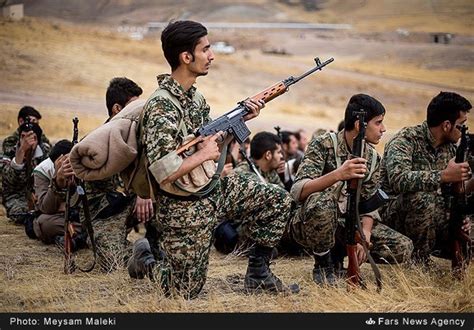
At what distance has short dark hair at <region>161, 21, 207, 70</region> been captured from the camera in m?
4.75

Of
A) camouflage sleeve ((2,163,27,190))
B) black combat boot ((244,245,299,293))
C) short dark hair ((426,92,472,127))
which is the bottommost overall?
black combat boot ((244,245,299,293))

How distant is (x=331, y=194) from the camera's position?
17.7ft

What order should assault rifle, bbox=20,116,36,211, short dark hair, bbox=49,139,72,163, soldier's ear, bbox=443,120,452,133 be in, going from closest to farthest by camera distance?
soldier's ear, bbox=443,120,452,133 < short dark hair, bbox=49,139,72,163 < assault rifle, bbox=20,116,36,211

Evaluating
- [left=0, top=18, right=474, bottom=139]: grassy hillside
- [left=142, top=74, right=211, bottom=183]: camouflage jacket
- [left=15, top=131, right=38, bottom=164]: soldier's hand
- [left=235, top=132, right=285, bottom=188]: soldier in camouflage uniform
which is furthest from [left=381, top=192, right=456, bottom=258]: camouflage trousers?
[left=0, top=18, right=474, bottom=139]: grassy hillside

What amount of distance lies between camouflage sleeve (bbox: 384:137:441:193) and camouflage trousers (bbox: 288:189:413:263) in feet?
1.18

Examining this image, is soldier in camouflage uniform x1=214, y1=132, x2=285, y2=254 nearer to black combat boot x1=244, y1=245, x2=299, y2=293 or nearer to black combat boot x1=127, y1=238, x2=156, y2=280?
black combat boot x1=127, y1=238, x2=156, y2=280

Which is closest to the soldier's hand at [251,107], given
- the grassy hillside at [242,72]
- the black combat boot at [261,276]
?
the black combat boot at [261,276]

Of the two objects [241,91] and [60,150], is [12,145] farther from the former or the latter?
[241,91]

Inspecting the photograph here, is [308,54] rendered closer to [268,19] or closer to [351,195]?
[268,19]

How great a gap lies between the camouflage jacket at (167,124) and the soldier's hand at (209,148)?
0.14 m

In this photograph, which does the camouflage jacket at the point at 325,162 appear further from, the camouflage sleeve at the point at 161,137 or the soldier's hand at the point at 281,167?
the soldier's hand at the point at 281,167

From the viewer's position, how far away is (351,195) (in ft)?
16.7

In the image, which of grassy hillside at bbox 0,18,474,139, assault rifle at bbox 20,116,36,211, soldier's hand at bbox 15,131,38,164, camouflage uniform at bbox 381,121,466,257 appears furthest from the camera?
grassy hillside at bbox 0,18,474,139

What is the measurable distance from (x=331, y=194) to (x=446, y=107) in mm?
1167
